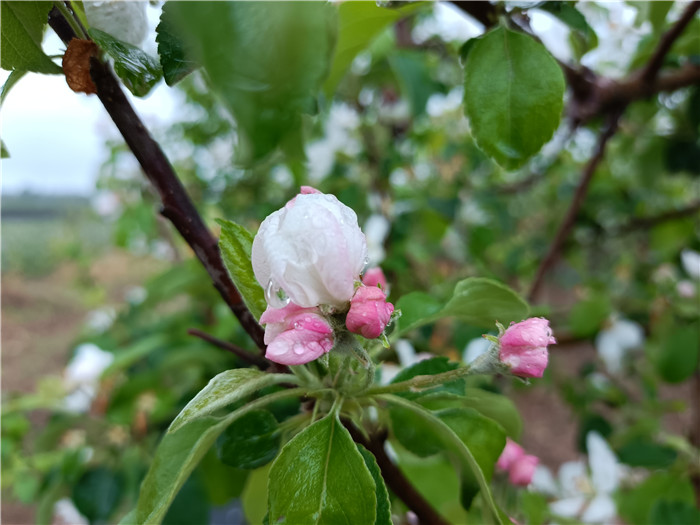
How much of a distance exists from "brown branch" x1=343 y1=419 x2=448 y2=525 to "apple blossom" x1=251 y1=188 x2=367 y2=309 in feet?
0.40

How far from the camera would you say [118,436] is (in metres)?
0.91

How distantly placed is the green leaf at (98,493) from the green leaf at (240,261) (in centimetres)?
62

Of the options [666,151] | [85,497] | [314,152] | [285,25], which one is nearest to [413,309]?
Result: [285,25]

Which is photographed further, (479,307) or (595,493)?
(595,493)

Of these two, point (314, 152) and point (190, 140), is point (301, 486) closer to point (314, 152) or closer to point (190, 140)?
point (314, 152)

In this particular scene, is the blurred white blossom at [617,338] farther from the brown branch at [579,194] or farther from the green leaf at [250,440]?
the green leaf at [250,440]

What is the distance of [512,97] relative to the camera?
38 centimetres

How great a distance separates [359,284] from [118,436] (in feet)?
2.49

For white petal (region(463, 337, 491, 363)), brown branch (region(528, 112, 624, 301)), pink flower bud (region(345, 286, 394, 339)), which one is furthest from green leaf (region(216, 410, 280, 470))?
brown branch (region(528, 112, 624, 301))

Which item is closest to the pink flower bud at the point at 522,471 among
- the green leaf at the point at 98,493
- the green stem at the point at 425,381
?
the green stem at the point at 425,381

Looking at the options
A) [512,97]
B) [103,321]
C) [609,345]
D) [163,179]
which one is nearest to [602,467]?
[609,345]

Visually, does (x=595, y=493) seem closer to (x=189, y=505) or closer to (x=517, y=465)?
(x=517, y=465)

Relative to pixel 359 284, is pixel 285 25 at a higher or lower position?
higher

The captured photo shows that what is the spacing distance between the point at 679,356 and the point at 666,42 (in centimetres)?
47
